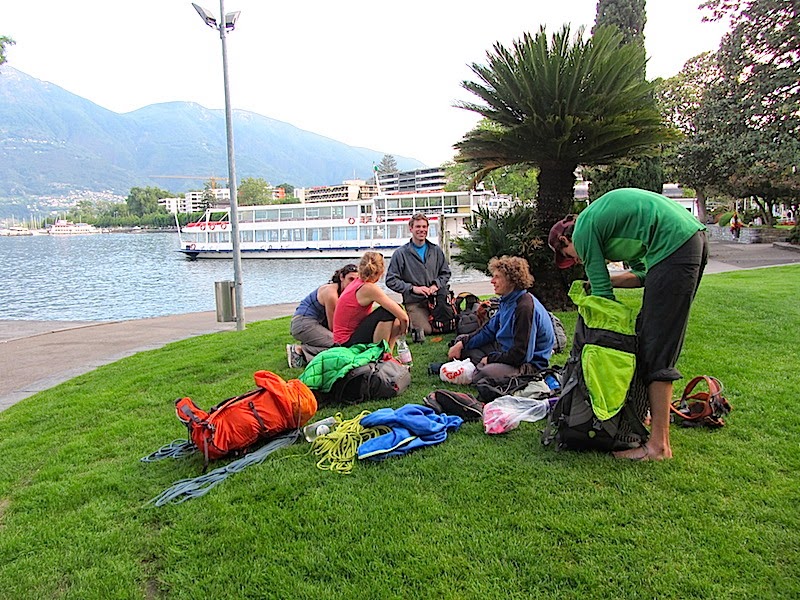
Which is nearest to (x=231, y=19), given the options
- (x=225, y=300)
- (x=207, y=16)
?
(x=207, y=16)

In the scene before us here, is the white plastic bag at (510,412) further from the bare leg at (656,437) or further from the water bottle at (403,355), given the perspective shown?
the water bottle at (403,355)

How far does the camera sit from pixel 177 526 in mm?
3043

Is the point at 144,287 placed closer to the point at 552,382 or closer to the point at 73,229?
the point at 552,382

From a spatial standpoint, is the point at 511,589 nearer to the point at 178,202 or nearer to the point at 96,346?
the point at 96,346

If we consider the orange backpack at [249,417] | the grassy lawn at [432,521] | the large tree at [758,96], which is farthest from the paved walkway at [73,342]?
the large tree at [758,96]

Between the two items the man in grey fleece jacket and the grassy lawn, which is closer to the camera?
the grassy lawn

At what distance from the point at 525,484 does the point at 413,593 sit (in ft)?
3.58

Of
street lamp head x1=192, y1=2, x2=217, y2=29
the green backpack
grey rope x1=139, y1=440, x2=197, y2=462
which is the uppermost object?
street lamp head x1=192, y1=2, x2=217, y2=29

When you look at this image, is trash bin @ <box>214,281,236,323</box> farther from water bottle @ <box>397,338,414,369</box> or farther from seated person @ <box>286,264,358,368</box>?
water bottle @ <box>397,338,414,369</box>

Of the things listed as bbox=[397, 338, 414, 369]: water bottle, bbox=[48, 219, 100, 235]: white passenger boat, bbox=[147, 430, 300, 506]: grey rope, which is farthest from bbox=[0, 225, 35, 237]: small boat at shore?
bbox=[147, 430, 300, 506]: grey rope

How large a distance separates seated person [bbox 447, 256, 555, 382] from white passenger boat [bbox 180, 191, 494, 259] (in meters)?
41.9

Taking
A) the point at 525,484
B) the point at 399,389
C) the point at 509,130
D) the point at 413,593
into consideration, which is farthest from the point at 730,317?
the point at 413,593

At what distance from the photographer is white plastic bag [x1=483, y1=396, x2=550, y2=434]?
3988mm

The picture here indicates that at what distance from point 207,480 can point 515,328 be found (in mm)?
2674
